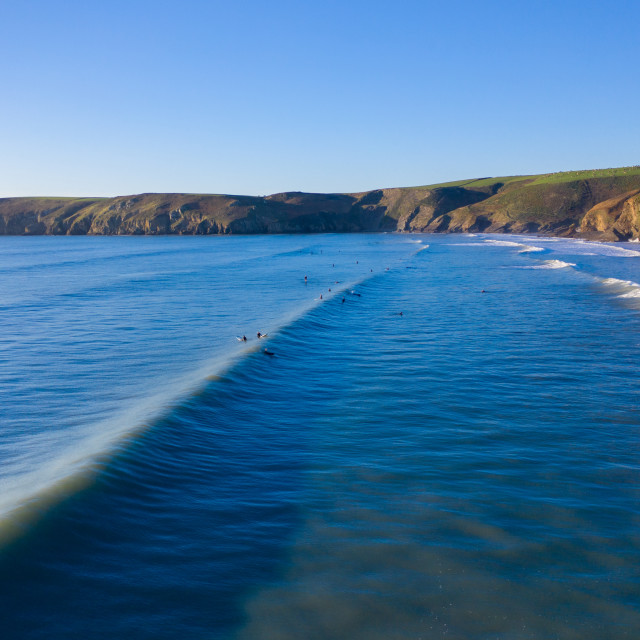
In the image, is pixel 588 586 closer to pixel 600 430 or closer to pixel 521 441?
pixel 521 441

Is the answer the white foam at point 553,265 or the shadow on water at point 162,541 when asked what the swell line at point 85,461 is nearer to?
the shadow on water at point 162,541

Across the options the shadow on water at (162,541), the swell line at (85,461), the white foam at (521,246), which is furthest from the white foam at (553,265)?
the shadow on water at (162,541)

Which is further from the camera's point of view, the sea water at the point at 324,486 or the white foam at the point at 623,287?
the white foam at the point at 623,287

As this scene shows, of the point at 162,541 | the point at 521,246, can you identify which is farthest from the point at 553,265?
the point at 162,541

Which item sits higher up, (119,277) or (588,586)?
(119,277)

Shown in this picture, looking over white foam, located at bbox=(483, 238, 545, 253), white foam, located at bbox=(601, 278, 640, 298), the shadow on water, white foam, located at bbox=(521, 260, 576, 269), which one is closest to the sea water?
the shadow on water

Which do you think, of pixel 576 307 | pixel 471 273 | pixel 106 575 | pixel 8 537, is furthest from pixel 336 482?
pixel 471 273

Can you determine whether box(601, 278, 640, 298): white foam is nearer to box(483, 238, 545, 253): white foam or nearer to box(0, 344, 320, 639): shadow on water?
box(0, 344, 320, 639): shadow on water

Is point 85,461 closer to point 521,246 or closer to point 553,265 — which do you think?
point 553,265
